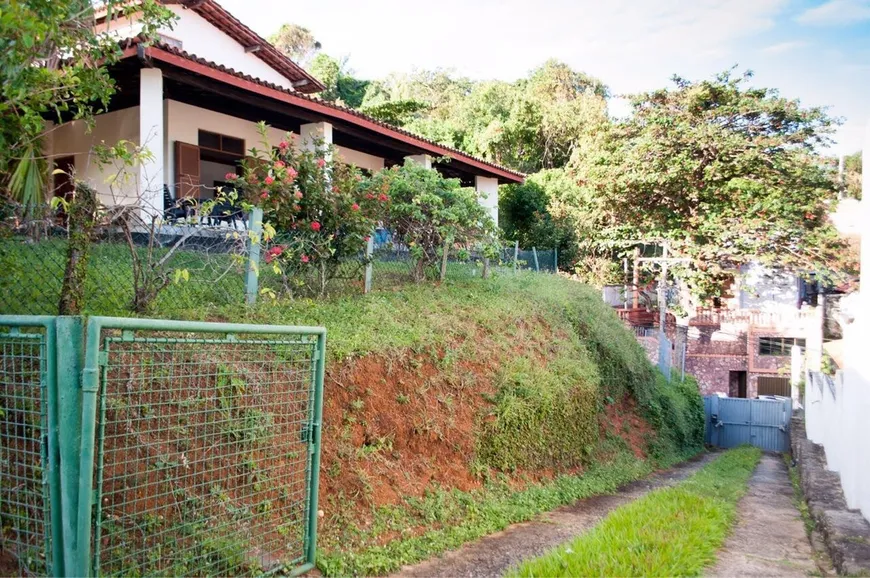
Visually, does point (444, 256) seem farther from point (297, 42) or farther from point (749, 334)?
point (297, 42)

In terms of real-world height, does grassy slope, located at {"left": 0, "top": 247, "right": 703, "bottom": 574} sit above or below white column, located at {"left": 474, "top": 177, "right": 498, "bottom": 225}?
below

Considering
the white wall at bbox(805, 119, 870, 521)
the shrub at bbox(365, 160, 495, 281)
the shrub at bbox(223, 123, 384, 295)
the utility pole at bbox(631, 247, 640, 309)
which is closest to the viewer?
the white wall at bbox(805, 119, 870, 521)

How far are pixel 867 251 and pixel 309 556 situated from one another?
5603 mm

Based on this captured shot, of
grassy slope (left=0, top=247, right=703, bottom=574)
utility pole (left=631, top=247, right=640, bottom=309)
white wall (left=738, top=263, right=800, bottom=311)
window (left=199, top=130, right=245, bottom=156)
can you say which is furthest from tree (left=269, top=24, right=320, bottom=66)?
grassy slope (left=0, top=247, right=703, bottom=574)

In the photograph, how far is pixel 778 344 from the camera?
2438 cm

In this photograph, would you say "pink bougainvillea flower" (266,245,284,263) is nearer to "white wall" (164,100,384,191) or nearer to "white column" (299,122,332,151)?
"white wall" (164,100,384,191)

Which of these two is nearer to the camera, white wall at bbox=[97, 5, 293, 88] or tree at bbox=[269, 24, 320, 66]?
white wall at bbox=[97, 5, 293, 88]

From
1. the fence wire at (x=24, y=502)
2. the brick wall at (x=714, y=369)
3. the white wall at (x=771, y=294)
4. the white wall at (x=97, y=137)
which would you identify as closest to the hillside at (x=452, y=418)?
the fence wire at (x=24, y=502)

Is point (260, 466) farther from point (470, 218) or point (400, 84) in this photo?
point (400, 84)

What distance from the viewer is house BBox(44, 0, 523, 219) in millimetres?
9109

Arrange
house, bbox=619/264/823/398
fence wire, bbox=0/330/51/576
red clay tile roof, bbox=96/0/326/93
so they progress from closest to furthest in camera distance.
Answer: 1. fence wire, bbox=0/330/51/576
2. red clay tile roof, bbox=96/0/326/93
3. house, bbox=619/264/823/398

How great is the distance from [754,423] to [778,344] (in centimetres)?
608

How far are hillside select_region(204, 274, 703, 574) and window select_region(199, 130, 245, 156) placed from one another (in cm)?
598

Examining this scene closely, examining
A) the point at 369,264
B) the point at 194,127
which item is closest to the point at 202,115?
the point at 194,127
